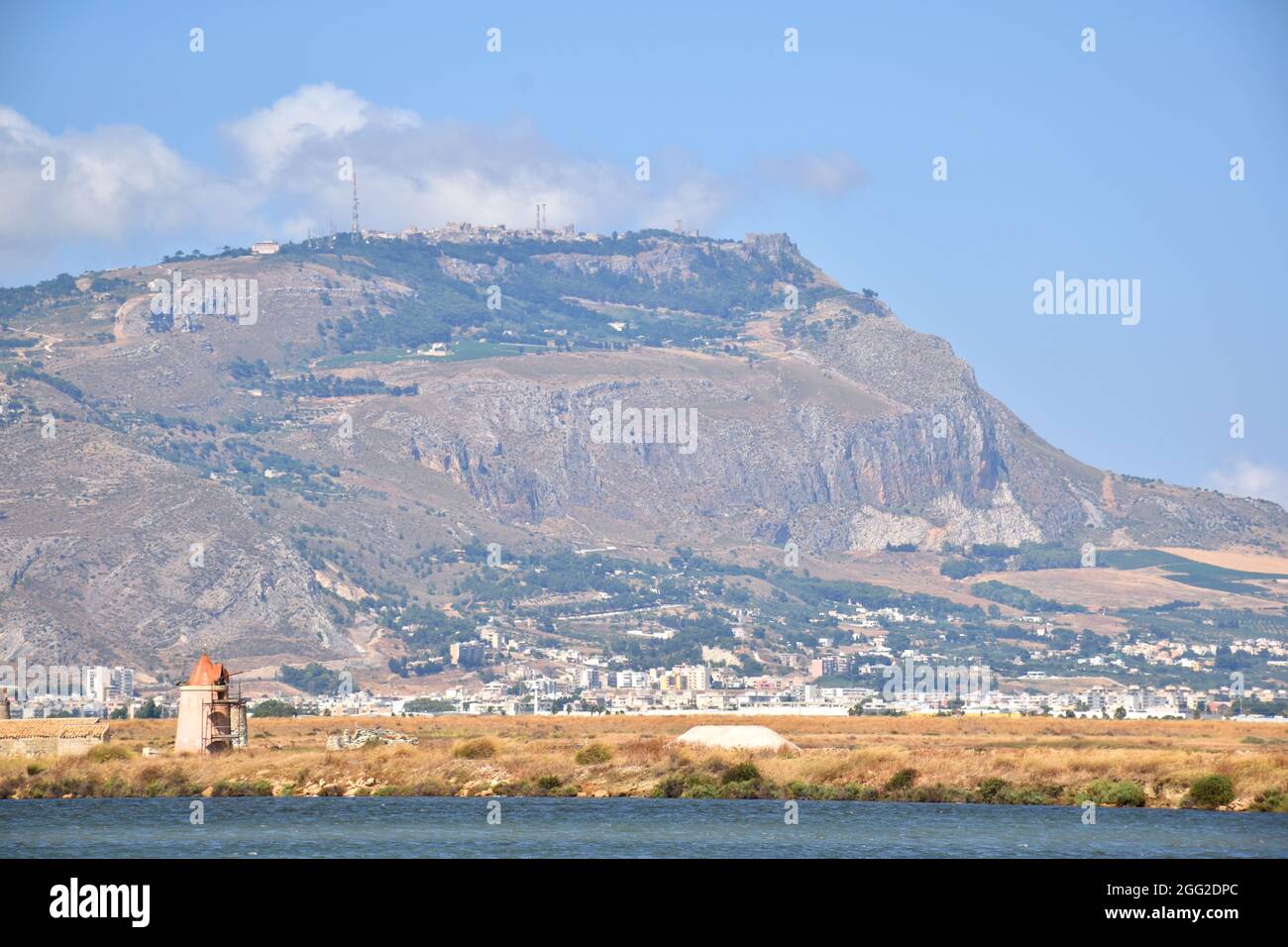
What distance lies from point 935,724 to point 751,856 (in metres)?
72.1

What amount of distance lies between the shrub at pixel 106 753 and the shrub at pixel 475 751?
1268 centimetres

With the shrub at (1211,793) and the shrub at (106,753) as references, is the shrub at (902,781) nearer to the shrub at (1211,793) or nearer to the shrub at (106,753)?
the shrub at (1211,793)

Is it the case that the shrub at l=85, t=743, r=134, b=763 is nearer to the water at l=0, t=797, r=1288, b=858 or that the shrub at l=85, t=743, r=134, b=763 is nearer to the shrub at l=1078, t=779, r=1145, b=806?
the water at l=0, t=797, r=1288, b=858

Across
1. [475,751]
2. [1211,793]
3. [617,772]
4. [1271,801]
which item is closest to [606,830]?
[617,772]

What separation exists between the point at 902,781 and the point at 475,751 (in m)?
17.4

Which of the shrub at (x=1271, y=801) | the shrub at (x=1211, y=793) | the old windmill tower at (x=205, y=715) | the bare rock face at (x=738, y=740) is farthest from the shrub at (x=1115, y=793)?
the old windmill tower at (x=205, y=715)

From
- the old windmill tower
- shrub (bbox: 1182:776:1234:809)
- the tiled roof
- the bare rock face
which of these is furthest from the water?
the tiled roof

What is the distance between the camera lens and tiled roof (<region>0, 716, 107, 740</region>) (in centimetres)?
8000

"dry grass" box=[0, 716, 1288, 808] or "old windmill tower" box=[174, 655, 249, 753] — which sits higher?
"old windmill tower" box=[174, 655, 249, 753]

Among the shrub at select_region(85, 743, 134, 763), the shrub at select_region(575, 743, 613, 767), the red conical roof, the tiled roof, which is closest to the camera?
the shrub at select_region(575, 743, 613, 767)

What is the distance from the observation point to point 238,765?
7131cm

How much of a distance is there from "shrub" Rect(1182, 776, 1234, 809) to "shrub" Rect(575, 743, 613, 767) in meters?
20.9
